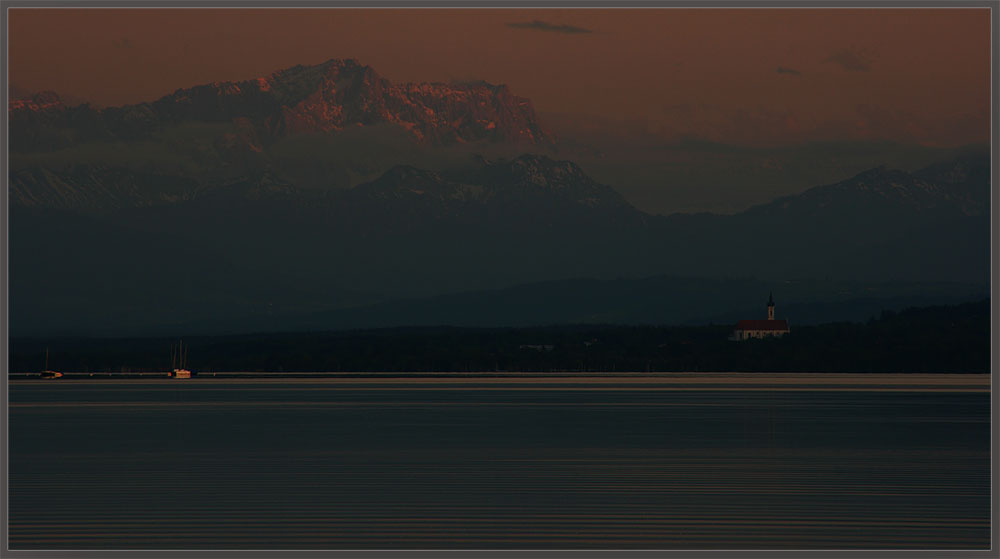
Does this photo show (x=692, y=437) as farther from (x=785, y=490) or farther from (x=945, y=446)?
(x=785, y=490)

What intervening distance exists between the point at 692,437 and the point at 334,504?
91.7ft

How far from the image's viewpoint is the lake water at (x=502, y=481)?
122 feet

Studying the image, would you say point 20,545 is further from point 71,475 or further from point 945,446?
point 945,446

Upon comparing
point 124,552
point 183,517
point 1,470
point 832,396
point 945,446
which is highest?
point 832,396

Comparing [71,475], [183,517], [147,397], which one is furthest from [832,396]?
[183,517]

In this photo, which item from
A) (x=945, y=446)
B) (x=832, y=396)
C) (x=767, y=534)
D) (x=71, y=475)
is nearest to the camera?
(x=767, y=534)

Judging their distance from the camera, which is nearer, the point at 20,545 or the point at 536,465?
the point at 20,545

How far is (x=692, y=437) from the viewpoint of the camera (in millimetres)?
68312

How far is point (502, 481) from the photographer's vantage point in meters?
49.0

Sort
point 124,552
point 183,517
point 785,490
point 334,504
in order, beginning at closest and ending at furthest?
point 124,552 → point 183,517 → point 334,504 → point 785,490

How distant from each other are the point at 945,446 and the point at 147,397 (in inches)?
3052

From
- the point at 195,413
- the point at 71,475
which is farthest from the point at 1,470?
the point at 195,413

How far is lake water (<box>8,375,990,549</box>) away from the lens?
3725 cm

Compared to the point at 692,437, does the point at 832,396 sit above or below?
above
